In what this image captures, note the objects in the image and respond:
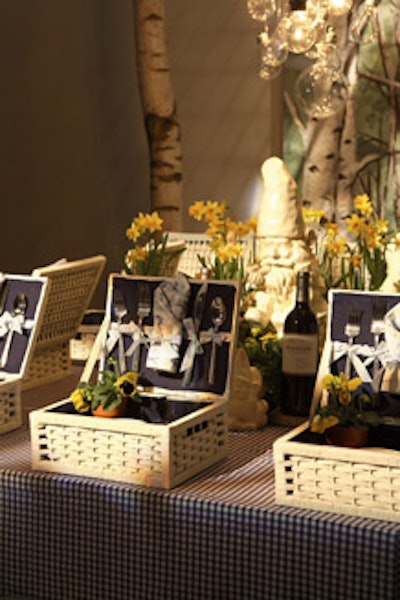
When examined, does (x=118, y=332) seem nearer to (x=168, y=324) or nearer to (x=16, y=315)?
(x=168, y=324)

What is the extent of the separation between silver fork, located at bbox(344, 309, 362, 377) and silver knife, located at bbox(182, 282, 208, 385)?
353 mm

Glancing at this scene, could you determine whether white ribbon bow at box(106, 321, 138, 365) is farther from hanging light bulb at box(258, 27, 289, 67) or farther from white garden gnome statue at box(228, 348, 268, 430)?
hanging light bulb at box(258, 27, 289, 67)

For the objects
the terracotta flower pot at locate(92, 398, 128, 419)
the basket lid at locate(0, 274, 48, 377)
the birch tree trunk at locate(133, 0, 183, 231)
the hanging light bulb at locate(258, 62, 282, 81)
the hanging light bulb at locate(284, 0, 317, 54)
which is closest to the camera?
the terracotta flower pot at locate(92, 398, 128, 419)

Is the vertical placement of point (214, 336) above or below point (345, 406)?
above

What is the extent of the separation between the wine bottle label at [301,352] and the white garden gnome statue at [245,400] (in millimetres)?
121

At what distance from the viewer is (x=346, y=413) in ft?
7.35

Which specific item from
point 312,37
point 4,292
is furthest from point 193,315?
point 312,37

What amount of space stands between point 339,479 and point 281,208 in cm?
111

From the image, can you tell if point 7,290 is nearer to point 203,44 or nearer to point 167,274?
point 167,274

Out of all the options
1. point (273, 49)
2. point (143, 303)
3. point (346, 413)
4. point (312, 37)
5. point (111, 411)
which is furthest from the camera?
point (273, 49)

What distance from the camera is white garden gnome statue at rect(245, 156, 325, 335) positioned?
303cm

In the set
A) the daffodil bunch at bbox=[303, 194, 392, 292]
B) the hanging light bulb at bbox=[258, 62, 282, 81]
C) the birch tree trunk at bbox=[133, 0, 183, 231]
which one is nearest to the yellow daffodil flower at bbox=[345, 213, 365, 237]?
the daffodil bunch at bbox=[303, 194, 392, 292]

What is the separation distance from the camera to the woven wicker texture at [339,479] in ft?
6.77

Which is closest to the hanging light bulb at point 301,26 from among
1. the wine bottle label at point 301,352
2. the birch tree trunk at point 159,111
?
the wine bottle label at point 301,352
